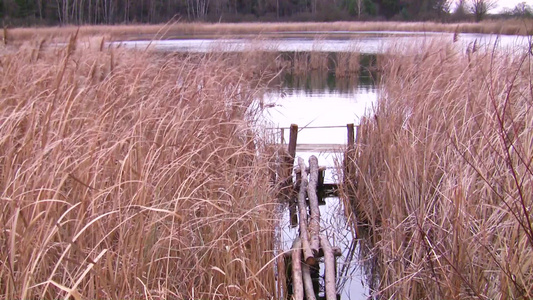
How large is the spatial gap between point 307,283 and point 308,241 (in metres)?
0.43

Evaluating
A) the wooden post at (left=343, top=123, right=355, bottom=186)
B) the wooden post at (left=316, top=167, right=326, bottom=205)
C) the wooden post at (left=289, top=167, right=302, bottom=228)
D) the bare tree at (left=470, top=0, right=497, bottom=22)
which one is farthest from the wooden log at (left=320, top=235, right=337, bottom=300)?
the bare tree at (left=470, top=0, right=497, bottom=22)

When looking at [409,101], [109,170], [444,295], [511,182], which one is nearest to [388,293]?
[444,295]

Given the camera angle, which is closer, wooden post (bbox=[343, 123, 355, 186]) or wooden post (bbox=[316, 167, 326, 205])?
wooden post (bbox=[343, 123, 355, 186])

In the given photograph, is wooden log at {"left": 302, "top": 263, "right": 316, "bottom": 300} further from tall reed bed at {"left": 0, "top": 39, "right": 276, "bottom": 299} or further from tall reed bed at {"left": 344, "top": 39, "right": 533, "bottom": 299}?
tall reed bed at {"left": 344, "top": 39, "right": 533, "bottom": 299}

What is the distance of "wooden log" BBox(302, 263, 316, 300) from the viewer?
2.68 metres

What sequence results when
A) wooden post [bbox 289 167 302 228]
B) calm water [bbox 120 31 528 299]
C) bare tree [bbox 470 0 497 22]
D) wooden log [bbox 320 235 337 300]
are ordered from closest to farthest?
1. wooden log [bbox 320 235 337 300]
2. calm water [bbox 120 31 528 299]
3. wooden post [bbox 289 167 302 228]
4. bare tree [bbox 470 0 497 22]

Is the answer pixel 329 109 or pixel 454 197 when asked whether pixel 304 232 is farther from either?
pixel 329 109

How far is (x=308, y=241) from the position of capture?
10.5 feet

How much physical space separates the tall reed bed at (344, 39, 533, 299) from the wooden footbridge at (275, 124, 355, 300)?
0.87 feet

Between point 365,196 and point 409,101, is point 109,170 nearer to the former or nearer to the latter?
point 365,196

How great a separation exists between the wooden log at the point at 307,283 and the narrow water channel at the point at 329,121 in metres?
0.31

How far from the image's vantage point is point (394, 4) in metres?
37.1

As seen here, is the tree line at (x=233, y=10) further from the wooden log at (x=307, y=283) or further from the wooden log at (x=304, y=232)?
the wooden log at (x=307, y=283)

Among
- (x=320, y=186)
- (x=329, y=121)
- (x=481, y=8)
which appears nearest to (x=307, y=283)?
(x=320, y=186)
